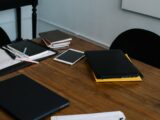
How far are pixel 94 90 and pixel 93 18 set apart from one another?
1712 mm

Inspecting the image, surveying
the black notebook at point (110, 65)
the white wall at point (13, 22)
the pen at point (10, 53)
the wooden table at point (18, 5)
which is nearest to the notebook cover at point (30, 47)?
the pen at point (10, 53)

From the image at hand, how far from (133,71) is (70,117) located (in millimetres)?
455

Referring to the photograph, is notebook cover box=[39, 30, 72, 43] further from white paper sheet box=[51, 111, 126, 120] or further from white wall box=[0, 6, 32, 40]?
white wall box=[0, 6, 32, 40]

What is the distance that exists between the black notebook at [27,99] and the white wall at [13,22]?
1.94 m

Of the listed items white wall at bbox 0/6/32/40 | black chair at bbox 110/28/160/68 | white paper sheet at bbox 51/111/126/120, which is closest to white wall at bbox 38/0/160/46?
white wall at bbox 0/6/32/40

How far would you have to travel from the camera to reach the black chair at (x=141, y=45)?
67.7 inches

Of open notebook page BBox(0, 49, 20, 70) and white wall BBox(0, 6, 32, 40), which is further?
white wall BBox(0, 6, 32, 40)

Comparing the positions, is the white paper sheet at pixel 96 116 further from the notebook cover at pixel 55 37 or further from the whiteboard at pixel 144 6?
the whiteboard at pixel 144 6

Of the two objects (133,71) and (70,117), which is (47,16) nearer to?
(133,71)

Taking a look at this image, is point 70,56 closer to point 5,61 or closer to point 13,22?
point 5,61

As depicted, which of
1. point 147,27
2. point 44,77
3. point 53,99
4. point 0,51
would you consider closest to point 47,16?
point 147,27

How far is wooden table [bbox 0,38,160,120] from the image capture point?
114 cm

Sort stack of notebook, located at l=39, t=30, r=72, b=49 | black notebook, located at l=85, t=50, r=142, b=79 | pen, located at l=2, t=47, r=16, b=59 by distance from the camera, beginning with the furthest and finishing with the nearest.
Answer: stack of notebook, located at l=39, t=30, r=72, b=49
pen, located at l=2, t=47, r=16, b=59
black notebook, located at l=85, t=50, r=142, b=79

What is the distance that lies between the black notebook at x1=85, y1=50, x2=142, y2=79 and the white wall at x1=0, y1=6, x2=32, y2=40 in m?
1.79
